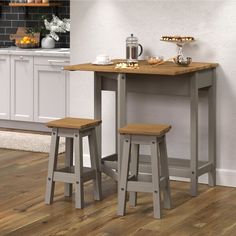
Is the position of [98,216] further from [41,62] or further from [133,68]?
[41,62]

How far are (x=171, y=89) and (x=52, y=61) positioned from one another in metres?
2.82

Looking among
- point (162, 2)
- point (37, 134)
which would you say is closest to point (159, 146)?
point (162, 2)

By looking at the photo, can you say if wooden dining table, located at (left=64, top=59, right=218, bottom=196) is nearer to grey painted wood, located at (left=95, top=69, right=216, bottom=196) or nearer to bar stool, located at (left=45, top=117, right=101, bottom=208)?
grey painted wood, located at (left=95, top=69, right=216, bottom=196)

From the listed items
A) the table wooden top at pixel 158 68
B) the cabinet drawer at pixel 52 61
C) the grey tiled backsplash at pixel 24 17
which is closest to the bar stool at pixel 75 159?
the table wooden top at pixel 158 68

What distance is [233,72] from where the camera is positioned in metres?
5.95

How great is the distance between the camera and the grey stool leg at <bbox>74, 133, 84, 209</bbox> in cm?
531

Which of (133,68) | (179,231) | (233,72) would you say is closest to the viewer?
(179,231)

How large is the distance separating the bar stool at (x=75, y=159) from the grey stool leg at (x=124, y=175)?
326 millimetres

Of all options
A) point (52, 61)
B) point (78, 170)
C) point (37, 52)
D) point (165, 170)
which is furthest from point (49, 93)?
point (165, 170)

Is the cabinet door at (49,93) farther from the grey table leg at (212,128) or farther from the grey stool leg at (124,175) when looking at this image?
the grey stool leg at (124,175)

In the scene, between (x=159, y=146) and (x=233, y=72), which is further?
(x=233, y=72)

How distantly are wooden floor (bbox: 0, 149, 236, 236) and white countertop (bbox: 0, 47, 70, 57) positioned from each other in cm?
226

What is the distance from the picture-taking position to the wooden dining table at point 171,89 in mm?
5469

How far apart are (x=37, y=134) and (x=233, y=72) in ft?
10.0
